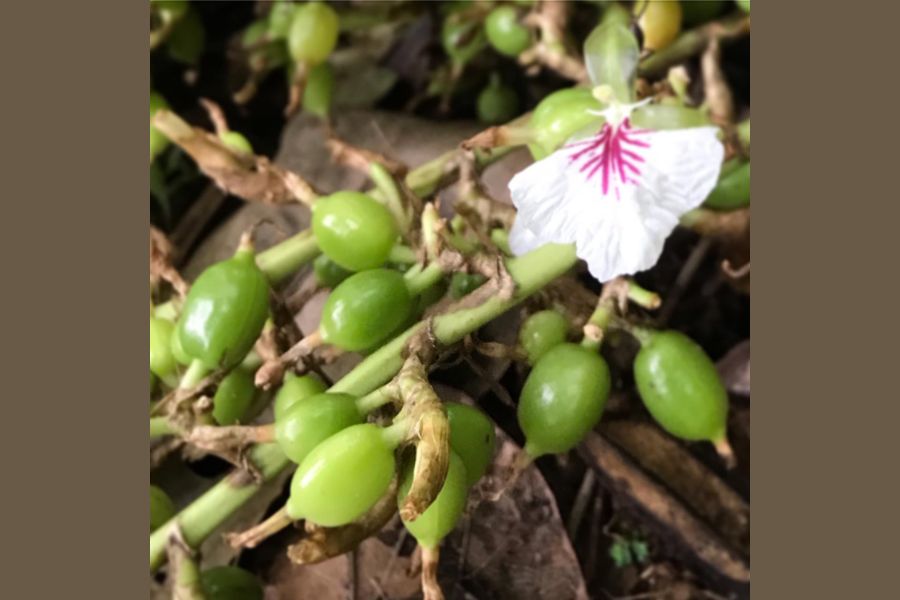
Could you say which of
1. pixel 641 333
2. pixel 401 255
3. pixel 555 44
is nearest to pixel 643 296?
pixel 641 333

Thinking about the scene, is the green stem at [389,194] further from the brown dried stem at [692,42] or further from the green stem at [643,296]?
the brown dried stem at [692,42]

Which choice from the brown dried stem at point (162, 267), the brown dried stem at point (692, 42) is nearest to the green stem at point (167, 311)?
the brown dried stem at point (162, 267)

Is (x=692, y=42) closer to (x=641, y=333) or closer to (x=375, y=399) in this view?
(x=641, y=333)

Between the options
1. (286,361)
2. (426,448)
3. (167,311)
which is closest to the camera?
(426,448)

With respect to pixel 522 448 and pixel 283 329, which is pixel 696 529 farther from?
pixel 283 329

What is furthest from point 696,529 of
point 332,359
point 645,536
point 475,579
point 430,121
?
point 430,121

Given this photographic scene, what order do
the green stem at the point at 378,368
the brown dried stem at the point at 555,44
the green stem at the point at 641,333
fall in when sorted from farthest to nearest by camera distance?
the brown dried stem at the point at 555,44 < the green stem at the point at 641,333 < the green stem at the point at 378,368

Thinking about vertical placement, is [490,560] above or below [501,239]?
below
